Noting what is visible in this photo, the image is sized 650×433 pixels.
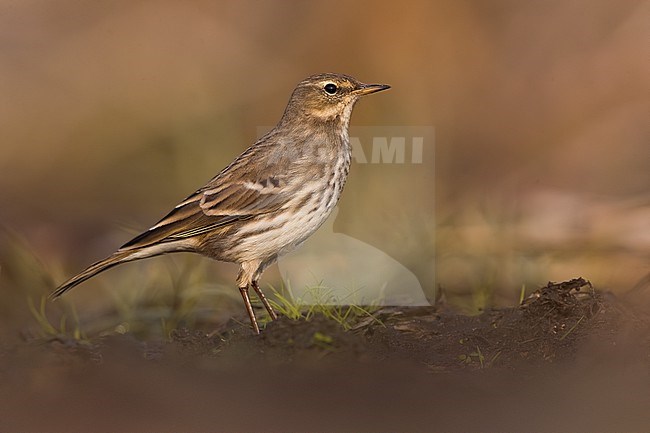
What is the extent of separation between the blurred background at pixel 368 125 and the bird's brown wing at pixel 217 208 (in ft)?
1.02

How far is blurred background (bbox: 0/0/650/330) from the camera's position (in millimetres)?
3973

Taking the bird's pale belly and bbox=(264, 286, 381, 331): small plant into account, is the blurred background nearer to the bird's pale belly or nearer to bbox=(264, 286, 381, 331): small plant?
bbox=(264, 286, 381, 331): small plant

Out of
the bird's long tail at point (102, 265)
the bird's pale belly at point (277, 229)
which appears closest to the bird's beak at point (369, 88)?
the bird's pale belly at point (277, 229)

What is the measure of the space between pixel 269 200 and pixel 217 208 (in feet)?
0.71

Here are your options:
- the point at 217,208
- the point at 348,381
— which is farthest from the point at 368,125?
the point at 348,381

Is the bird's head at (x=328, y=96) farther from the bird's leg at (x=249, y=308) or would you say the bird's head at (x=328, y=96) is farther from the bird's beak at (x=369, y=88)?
the bird's leg at (x=249, y=308)

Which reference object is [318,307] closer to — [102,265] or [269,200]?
[269,200]

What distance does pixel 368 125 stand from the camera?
4.22m

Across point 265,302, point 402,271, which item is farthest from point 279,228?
point 402,271

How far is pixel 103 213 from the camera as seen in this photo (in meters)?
4.12

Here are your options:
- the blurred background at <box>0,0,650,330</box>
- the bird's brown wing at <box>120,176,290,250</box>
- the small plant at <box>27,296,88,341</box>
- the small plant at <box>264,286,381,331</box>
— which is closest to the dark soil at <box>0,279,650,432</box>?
the small plant at <box>27,296,88,341</box>

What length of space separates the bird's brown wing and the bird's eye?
0.44 m

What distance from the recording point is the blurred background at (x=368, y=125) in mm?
3973

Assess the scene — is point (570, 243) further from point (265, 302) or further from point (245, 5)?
point (245, 5)
